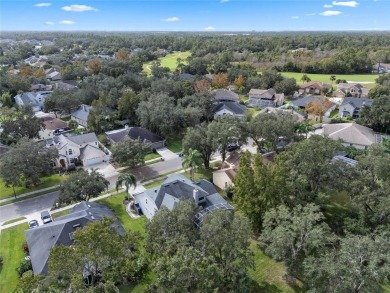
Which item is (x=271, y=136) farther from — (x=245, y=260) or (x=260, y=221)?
(x=245, y=260)

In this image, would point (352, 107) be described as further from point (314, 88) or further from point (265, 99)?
point (314, 88)

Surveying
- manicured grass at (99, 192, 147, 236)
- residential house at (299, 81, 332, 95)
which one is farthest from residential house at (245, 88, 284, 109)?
manicured grass at (99, 192, 147, 236)

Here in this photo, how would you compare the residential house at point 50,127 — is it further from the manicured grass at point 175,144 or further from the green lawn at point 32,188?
the manicured grass at point 175,144

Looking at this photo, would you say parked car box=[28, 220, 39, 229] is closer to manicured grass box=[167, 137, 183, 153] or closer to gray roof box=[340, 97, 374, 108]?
manicured grass box=[167, 137, 183, 153]

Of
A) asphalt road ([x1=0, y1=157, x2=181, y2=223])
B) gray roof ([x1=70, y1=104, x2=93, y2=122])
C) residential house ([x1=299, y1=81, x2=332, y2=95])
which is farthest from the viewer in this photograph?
residential house ([x1=299, y1=81, x2=332, y2=95])

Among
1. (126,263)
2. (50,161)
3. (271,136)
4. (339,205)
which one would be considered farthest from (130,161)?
(339,205)

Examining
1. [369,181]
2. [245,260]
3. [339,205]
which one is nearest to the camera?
[245,260]
